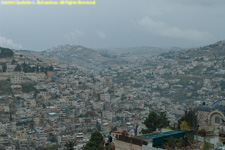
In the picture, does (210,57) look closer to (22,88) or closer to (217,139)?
(22,88)

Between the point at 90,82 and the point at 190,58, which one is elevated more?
the point at 190,58

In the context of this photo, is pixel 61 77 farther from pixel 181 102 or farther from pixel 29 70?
pixel 181 102

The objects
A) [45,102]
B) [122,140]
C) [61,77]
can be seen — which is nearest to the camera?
[122,140]

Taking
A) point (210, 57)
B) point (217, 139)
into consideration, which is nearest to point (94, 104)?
point (217, 139)

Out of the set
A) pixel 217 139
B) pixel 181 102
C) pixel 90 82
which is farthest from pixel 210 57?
pixel 217 139

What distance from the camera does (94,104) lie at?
190ft

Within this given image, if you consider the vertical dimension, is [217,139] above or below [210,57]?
below

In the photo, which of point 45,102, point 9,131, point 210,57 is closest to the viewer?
point 9,131

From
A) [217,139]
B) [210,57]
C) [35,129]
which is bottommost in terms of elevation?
[35,129]

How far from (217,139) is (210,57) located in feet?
314

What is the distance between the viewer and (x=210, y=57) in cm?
10556

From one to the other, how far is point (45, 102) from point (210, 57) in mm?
65337

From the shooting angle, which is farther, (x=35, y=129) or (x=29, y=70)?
(x=29, y=70)

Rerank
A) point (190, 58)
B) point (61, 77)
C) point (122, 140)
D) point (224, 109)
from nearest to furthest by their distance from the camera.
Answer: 1. point (122, 140)
2. point (224, 109)
3. point (61, 77)
4. point (190, 58)
